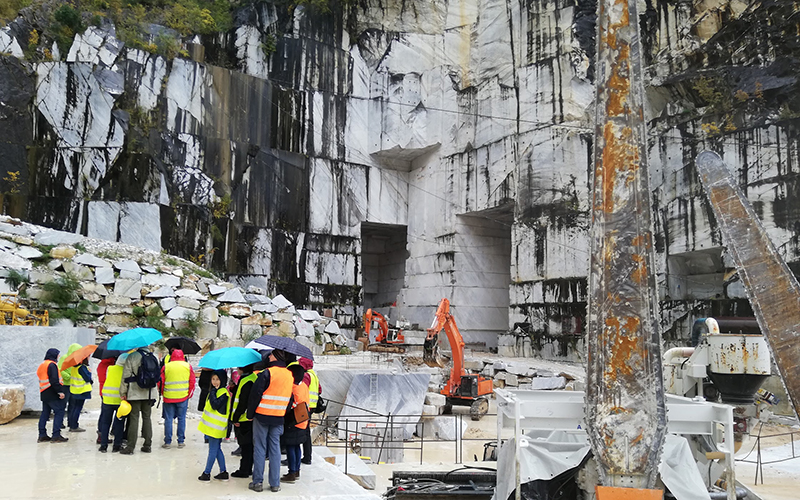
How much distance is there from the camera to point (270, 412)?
5.82 meters

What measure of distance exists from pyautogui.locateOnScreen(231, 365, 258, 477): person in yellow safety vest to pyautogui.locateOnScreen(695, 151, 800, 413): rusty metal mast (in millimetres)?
5457

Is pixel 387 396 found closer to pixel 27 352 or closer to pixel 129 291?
pixel 129 291

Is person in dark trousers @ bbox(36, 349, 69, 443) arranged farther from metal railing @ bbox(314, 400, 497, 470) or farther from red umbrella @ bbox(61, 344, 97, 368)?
metal railing @ bbox(314, 400, 497, 470)

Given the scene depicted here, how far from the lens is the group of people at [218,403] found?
5.88 m

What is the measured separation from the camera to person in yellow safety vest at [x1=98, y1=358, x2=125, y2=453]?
7.33 meters

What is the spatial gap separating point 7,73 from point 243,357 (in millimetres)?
24933

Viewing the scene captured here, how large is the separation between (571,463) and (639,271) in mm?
1419

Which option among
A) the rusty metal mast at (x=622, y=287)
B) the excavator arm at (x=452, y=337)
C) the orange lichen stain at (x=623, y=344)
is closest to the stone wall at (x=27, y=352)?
the rusty metal mast at (x=622, y=287)

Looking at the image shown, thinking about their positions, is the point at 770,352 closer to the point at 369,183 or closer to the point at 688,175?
the point at 688,175

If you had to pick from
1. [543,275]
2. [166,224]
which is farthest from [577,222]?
[166,224]

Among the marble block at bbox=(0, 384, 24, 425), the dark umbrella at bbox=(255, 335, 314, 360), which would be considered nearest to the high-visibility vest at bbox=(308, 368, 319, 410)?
the dark umbrella at bbox=(255, 335, 314, 360)

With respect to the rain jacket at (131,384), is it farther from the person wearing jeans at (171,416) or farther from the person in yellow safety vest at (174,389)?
the person wearing jeans at (171,416)

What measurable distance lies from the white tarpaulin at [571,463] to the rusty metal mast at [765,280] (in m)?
3.08

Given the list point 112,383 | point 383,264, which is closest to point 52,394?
point 112,383
